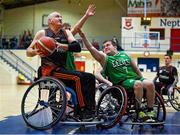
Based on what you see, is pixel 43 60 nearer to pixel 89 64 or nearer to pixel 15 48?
pixel 89 64

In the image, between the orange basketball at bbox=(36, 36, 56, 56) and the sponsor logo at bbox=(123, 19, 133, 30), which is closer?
the orange basketball at bbox=(36, 36, 56, 56)

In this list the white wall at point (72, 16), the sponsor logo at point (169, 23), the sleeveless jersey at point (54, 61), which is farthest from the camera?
the white wall at point (72, 16)

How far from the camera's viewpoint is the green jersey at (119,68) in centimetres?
608

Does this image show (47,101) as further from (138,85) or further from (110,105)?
(138,85)

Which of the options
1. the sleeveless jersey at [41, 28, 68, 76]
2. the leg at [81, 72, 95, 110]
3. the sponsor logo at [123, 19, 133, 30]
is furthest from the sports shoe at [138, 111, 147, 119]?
the sponsor logo at [123, 19, 133, 30]

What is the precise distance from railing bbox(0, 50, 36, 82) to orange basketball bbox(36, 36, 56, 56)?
21.9 meters

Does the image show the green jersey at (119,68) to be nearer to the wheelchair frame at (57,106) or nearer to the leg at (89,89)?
the wheelchair frame at (57,106)

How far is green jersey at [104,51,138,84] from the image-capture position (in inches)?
239

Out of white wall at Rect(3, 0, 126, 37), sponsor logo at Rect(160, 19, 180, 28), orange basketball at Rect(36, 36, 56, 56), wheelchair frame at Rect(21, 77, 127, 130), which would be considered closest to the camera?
wheelchair frame at Rect(21, 77, 127, 130)

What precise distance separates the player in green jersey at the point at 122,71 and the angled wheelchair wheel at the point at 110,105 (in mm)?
210

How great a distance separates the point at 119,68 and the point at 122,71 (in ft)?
0.21

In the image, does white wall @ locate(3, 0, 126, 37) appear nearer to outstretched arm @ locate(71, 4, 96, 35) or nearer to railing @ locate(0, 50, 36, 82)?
railing @ locate(0, 50, 36, 82)

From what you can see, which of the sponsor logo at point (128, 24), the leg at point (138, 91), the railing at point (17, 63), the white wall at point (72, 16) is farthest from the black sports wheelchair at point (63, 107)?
the white wall at point (72, 16)

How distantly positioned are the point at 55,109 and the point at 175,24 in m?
24.4
